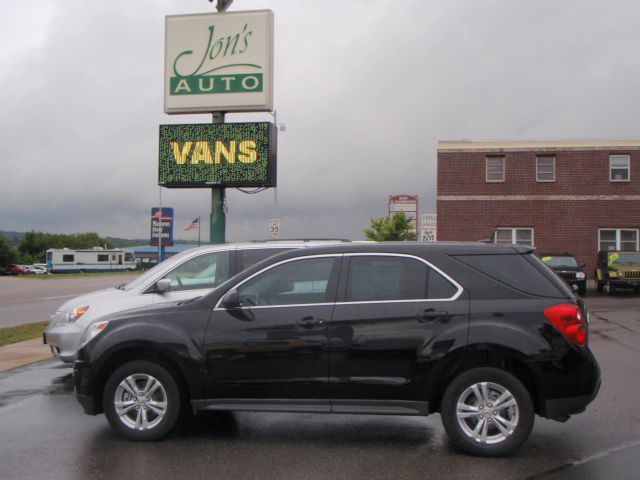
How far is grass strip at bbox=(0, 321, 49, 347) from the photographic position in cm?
1416

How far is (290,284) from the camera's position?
20.8 feet

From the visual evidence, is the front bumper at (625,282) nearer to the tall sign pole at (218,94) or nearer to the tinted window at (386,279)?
the tall sign pole at (218,94)

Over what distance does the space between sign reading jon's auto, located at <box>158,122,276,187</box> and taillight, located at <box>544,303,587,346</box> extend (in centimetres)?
1071

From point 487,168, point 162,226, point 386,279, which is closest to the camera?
point 386,279

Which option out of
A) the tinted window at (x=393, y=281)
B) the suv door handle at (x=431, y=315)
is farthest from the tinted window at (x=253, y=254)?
the suv door handle at (x=431, y=315)

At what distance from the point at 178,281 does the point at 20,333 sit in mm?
7535

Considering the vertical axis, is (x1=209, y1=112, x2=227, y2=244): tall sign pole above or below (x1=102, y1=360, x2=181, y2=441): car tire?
above

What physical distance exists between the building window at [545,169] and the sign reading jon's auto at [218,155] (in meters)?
22.6

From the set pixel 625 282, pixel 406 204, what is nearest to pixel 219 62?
pixel 625 282

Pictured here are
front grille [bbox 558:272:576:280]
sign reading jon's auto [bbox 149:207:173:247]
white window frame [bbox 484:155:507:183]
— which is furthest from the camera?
sign reading jon's auto [bbox 149:207:173:247]

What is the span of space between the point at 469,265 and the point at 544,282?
2.08ft

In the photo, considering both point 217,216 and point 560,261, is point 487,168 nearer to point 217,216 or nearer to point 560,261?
point 560,261

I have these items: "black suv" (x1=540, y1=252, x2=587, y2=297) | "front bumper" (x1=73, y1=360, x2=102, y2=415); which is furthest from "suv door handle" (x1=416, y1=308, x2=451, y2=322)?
"black suv" (x1=540, y1=252, x2=587, y2=297)

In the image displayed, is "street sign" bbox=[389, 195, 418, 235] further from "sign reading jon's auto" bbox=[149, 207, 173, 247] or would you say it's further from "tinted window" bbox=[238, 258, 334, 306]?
"tinted window" bbox=[238, 258, 334, 306]
